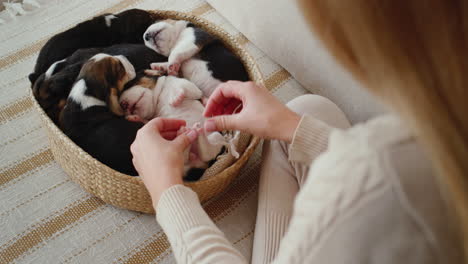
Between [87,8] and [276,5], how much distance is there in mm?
773

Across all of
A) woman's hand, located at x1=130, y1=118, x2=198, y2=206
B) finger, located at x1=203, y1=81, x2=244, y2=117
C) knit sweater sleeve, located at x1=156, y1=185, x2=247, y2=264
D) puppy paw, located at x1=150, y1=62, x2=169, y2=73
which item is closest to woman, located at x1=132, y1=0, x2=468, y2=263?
knit sweater sleeve, located at x1=156, y1=185, x2=247, y2=264

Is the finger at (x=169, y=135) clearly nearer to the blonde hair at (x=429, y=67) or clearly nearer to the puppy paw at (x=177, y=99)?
the puppy paw at (x=177, y=99)

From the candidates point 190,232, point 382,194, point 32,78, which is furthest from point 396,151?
point 32,78

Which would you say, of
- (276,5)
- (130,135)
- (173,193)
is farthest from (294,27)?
(173,193)

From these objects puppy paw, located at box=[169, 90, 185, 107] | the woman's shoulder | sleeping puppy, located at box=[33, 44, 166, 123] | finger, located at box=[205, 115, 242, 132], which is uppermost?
the woman's shoulder

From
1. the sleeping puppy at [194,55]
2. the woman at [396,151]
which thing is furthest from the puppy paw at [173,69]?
the woman at [396,151]

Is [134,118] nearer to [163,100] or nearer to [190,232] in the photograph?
[163,100]

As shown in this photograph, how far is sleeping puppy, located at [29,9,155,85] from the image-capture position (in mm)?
1307

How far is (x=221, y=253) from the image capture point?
0.74 metres

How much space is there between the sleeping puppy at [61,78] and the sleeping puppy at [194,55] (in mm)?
77

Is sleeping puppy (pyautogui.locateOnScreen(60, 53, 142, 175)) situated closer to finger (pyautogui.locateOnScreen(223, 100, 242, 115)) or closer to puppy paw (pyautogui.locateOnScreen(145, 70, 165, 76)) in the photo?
puppy paw (pyautogui.locateOnScreen(145, 70, 165, 76))

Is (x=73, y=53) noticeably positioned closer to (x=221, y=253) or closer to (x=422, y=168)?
(x=221, y=253)

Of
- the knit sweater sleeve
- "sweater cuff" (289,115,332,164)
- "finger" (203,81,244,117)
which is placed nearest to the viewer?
the knit sweater sleeve

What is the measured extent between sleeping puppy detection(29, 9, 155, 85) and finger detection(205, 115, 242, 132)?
600 mm
